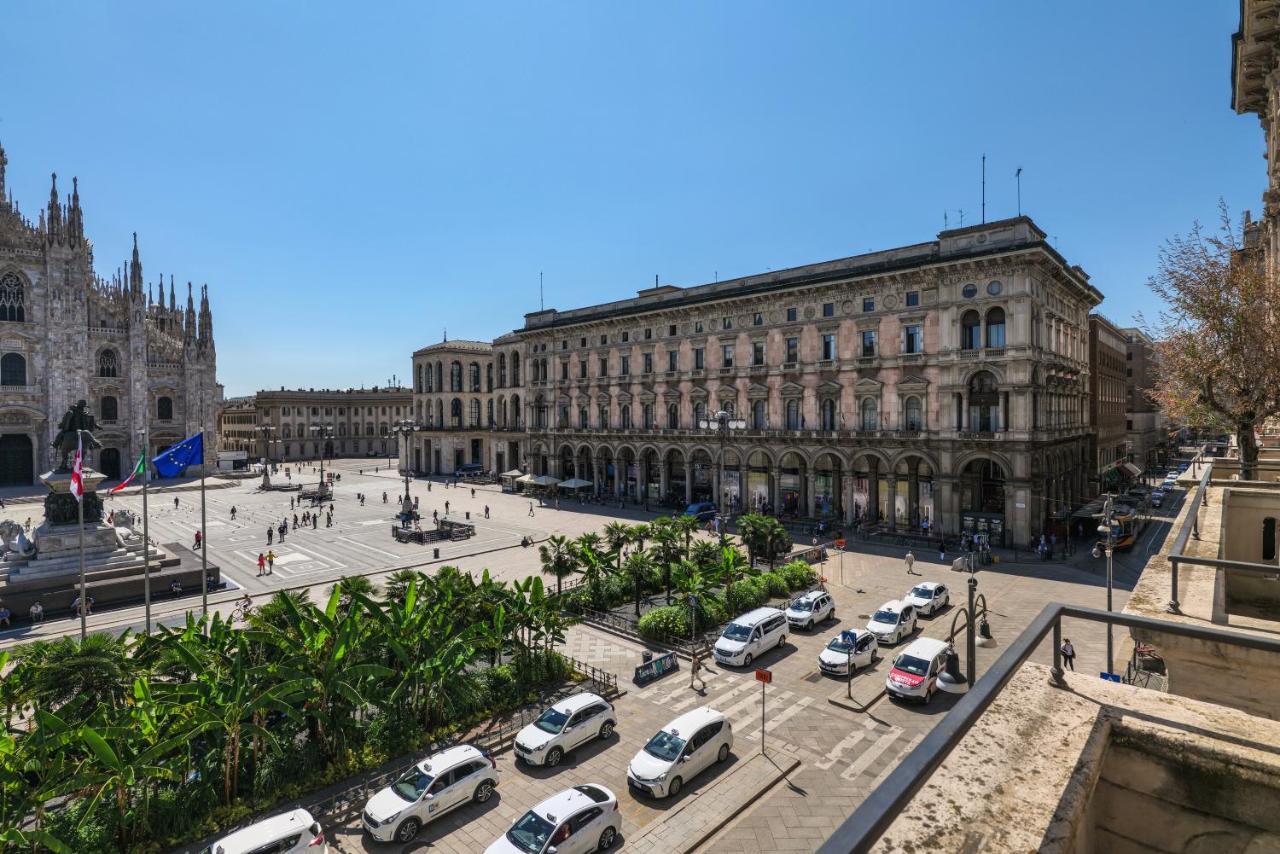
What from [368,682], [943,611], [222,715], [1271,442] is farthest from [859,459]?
[222,715]

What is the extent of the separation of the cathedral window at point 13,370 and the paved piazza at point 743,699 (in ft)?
118

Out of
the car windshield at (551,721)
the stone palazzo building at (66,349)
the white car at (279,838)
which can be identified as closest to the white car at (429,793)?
the white car at (279,838)

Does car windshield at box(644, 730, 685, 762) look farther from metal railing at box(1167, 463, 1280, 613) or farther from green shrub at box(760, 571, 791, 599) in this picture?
green shrub at box(760, 571, 791, 599)

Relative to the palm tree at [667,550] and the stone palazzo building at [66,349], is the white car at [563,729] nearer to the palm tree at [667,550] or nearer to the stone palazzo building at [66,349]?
the palm tree at [667,550]

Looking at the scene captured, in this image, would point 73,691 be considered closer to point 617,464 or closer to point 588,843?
point 588,843

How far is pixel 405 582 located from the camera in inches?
801

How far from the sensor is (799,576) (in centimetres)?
3009

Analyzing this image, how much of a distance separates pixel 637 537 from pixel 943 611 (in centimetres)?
1345

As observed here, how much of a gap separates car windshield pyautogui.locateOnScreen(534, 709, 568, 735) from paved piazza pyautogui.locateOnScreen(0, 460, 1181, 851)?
90 centimetres

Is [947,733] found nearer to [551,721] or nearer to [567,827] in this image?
[567,827]

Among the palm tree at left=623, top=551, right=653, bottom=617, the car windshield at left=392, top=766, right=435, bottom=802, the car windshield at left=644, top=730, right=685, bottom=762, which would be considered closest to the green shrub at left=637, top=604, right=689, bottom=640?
the palm tree at left=623, top=551, right=653, bottom=617

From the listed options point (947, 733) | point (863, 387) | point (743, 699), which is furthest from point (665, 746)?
point (863, 387)

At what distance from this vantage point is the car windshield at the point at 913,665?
1882 centimetres

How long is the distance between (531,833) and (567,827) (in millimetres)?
699
